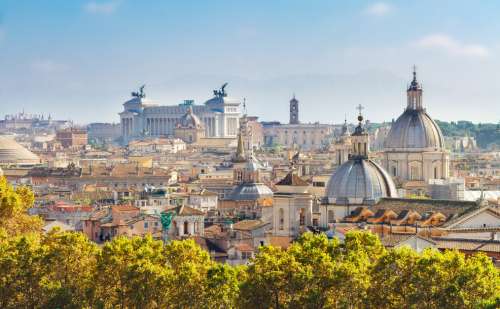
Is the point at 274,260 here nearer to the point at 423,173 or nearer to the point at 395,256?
the point at 395,256

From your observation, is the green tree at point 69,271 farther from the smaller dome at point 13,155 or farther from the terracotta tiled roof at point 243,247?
the smaller dome at point 13,155

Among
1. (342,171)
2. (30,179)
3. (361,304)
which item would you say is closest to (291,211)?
(342,171)

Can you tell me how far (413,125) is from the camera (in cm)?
9838

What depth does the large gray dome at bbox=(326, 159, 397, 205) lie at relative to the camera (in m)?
72.9

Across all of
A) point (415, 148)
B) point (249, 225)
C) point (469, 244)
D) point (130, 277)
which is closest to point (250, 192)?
point (415, 148)

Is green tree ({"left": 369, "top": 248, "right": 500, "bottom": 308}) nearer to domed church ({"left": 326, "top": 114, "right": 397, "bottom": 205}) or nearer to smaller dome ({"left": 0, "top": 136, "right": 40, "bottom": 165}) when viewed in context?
domed church ({"left": 326, "top": 114, "right": 397, "bottom": 205})

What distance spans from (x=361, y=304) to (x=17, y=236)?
12.8 metres

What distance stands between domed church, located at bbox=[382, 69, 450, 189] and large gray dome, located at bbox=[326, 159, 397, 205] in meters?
24.5

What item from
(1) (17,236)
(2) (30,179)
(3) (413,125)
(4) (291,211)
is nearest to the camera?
(1) (17,236)

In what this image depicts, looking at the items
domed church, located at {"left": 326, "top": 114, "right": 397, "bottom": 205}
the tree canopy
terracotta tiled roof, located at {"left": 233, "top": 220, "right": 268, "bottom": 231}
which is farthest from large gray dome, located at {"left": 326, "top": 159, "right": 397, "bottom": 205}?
the tree canopy

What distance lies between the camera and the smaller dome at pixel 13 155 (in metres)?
161

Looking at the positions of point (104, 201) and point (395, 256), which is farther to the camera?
point (104, 201)

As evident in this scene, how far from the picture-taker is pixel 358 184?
2876 inches

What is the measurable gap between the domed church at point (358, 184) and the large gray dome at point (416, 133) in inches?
954
